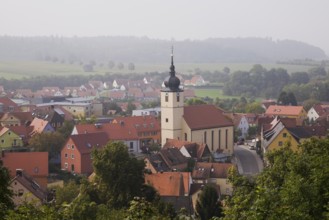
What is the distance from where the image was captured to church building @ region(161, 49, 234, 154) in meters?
58.3

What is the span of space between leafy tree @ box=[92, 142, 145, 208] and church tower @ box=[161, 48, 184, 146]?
2042cm

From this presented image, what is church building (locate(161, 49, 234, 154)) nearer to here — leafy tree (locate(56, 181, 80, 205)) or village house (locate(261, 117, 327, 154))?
village house (locate(261, 117, 327, 154))

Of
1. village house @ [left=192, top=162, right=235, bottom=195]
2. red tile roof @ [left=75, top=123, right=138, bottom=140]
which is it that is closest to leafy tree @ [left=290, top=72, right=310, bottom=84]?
red tile roof @ [left=75, top=123, right=138, bottom=140]

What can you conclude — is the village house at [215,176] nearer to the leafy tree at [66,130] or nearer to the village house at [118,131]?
the village house at [118,131]

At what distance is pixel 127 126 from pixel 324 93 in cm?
5096

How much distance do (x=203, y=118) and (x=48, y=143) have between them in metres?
13.9

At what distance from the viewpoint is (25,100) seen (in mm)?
103875

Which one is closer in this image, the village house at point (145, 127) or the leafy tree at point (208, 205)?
the leafy tree at point (208, 205)

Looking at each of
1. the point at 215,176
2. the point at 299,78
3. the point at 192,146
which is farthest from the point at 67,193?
the point at 299,78

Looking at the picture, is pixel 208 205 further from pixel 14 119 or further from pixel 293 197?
pixel 14 119

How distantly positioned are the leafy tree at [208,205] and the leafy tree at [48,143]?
1998 centimetres

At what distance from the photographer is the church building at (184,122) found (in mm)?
58344

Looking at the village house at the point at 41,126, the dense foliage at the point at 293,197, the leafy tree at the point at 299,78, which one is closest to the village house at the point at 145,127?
the village house at the point at 41,126

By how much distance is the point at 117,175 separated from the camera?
37000 mm
